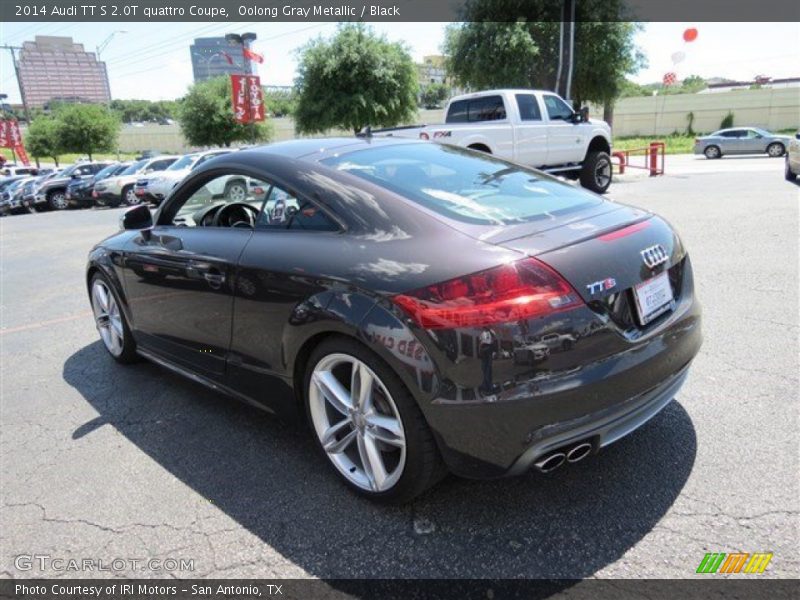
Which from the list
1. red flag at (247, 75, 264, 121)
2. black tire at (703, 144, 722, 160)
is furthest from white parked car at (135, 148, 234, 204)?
black tire at (703, 144, 722, 160)

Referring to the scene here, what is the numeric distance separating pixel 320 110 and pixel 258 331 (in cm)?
2743

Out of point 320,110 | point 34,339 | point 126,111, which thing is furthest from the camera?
point 126,111

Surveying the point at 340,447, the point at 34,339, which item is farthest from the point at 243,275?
the point at 34,339

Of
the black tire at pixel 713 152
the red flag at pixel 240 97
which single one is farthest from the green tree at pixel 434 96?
the black tire at pixel 713 152

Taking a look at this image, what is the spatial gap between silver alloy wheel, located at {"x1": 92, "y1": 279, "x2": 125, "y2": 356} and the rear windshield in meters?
2.40

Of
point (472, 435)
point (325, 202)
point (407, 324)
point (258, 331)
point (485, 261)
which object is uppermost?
point (325, 202)

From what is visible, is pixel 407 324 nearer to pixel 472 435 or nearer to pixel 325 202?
pixel 472 435

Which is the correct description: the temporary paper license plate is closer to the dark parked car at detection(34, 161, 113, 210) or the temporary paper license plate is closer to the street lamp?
the dark parked car at detection(34, 161, 113, 210)

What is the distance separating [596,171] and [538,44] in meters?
13.9

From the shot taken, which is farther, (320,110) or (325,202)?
(320,110)

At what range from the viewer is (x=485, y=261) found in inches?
87.5

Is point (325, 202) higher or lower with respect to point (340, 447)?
higher

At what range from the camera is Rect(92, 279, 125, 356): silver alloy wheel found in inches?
176

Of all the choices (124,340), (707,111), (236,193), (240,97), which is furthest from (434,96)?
(236,193)
